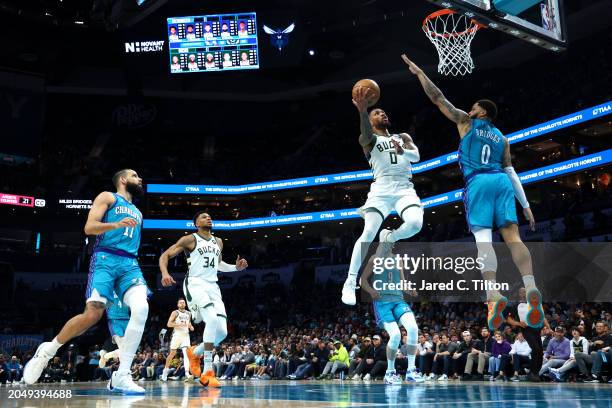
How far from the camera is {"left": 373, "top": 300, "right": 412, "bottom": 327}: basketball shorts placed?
853 centimetres

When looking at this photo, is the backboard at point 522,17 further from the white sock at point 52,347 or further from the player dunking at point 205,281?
the white sock at point 52,347

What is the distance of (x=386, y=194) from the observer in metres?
7.75

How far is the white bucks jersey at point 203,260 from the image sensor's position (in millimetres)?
9336

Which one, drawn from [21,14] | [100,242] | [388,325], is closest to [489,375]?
[388,325]

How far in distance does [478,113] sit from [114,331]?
5044mm

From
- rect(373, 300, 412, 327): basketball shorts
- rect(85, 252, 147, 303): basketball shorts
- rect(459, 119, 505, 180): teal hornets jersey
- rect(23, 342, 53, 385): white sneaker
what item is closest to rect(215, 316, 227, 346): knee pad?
rect(85, 252, 147, 303): basketball shorts

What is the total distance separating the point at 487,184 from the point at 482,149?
429mm

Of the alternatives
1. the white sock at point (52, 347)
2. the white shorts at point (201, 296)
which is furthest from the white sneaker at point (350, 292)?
the white sock at point (52, 347)

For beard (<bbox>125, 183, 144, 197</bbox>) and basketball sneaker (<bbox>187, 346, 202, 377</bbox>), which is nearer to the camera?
beard (<bbox>125, 183, 144, 197</bbox>)

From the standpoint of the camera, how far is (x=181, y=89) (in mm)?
42031

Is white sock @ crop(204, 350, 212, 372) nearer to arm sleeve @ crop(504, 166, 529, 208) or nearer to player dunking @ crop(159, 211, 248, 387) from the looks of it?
player dunking @ crop(159, 211, 248, 387)

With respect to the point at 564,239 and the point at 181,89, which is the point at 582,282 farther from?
the point at 181,89

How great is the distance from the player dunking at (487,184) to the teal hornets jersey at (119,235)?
366 centimetres

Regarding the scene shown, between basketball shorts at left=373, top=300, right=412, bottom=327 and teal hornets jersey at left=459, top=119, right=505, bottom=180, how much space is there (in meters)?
2.19
